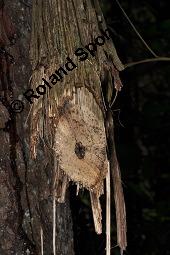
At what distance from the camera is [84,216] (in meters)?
1.40

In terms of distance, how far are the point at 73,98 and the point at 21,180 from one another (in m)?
0.19

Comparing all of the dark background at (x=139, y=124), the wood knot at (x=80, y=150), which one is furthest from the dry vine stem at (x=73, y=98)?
the dark background at (x=139, y=124)

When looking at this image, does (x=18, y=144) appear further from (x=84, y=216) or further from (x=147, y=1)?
(x=147, y=1)

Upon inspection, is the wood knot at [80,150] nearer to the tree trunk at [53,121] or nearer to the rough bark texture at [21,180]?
the tree trunk at [53,121]

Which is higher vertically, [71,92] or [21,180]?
[71,92]

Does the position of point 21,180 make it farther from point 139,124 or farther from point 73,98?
point 139,124

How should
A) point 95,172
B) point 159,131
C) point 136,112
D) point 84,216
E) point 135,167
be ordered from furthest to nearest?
point 159,131 → point 136,112 → point 135,167 → point 84,216 → point 95,172

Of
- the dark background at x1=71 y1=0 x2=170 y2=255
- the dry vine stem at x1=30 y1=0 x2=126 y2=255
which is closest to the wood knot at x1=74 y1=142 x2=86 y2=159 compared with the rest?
the dry vine stem at x1=30 y1=0 x2=126 y2=255

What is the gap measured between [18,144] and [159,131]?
3.68 ft

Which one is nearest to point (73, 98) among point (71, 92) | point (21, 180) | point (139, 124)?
point (71, 92)

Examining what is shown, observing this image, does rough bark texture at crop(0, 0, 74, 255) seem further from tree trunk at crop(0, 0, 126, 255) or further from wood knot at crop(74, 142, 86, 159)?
wood knot at crop(74, 142, 86, 159)

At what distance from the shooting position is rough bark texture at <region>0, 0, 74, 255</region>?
861 mm

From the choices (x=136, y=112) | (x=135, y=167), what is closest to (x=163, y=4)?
(x=136, y=112)

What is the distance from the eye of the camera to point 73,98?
2.59 feet
